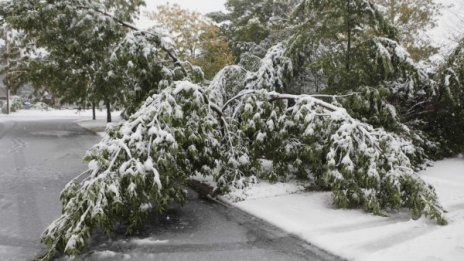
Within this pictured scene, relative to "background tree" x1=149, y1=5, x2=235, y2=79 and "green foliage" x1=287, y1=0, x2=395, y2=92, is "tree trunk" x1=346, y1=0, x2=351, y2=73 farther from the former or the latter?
"background tree" x1=149, y1=5, x2=235, y2=79

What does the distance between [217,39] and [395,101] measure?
10206 mm

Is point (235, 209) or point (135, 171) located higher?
point (135, 171)

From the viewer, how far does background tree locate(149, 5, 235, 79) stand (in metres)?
15.9

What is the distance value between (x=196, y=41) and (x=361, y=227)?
13.7 metres

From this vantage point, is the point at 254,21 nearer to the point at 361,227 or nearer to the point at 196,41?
the point at 196,41

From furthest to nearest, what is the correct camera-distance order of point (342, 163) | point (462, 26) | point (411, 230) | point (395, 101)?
point (462, 26)
point (395, 101)
point (342, 163)
point (411, 230)

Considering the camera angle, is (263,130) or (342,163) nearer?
(342,163)

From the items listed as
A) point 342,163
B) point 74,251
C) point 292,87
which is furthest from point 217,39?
point 74,251

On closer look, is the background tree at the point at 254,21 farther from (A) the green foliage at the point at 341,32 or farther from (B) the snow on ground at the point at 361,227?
(B) the snow on ground at the point at 361,227

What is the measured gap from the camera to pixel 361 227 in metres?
4.74

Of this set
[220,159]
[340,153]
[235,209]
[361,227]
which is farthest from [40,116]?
[361,227]

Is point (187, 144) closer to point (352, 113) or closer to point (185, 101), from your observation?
point (185, 101)

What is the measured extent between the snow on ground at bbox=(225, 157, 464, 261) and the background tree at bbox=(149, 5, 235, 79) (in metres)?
10.2

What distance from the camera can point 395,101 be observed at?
8.79 m
